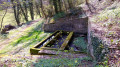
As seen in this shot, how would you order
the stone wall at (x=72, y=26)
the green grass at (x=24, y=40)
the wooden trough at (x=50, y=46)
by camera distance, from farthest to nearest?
the stone wall at (x=72, y=26), the green grass at (x=24, y=40), the wooden trough at (x=50, y=46)

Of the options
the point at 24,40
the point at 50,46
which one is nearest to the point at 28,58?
the point at 50,46

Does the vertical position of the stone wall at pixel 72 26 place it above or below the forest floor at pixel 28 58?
above

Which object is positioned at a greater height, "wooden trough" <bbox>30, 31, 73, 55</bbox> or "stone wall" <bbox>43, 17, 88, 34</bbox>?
"stone wall" <bbox>43, 17, 88, 34</bbox>

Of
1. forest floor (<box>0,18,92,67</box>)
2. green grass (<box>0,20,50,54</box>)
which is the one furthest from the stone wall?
forest floor (<box>0,18,92,67</box>)

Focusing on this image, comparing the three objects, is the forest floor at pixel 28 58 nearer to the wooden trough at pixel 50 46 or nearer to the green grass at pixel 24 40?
the green grass at pixel 24 40

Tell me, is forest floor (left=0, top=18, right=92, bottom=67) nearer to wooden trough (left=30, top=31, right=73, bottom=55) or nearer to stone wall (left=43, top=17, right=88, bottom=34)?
wooden trough (left=30, top=31, right=73, bottom=55)

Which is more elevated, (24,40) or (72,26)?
(72,26)

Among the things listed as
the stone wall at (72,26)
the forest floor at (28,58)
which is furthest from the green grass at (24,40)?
the stone wall at (72,26)

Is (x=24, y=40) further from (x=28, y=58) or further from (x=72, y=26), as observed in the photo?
(x=28, y=58)

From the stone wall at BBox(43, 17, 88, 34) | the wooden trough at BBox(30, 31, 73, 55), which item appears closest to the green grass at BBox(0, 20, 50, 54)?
the stone wall at BBox(43, 17, 88, 34)

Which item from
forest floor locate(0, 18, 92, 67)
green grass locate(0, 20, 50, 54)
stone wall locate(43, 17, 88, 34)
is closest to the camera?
forest floor locate(0, 18, 92, 67)

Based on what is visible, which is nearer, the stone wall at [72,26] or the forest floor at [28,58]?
the forest floor at [28,58]

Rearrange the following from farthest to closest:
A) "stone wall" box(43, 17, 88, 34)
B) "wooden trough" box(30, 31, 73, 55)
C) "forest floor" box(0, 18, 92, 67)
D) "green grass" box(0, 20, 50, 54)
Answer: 1. "stone wall" box(43, 17, 88, 34)
2. "green grass" box(0, 20, 50, 54)
3. "wooden trough" box(30, 31, 73, 55)
4. "forest floor" box(0, 18, 92, 67)

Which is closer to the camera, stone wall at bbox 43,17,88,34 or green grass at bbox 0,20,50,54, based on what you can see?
green grass at bbox 0,20,50,54
